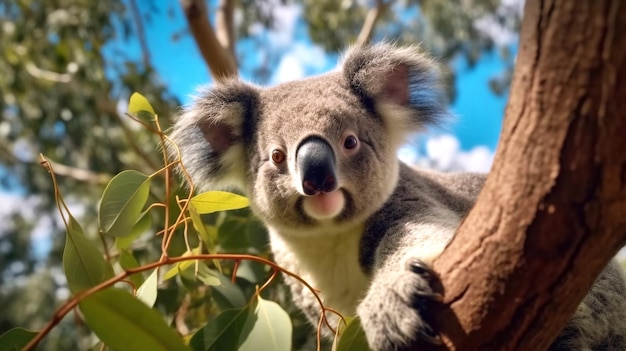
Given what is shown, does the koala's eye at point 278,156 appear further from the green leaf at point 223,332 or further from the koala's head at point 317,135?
the green leaf at point 223,332

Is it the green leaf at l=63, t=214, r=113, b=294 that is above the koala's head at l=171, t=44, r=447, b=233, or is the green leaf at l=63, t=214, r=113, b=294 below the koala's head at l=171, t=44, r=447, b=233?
below

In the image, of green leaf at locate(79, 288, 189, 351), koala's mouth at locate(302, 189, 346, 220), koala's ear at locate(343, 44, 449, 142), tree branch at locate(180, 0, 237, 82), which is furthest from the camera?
tree branch at locate(180, 0, 237, 82)

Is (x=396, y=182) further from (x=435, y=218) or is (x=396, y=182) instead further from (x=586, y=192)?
(x=586, y=192)

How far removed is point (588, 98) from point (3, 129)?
4.66m

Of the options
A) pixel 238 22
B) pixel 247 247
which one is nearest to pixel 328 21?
pixel 238 22

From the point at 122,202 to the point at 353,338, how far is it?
59 centimetres

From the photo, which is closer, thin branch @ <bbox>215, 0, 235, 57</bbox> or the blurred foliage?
the blurred foliage

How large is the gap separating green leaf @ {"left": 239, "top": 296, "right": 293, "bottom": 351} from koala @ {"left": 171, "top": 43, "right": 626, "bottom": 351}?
0.17 m

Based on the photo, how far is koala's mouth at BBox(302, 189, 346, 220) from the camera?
60.8 inches

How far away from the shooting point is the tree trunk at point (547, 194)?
783mm

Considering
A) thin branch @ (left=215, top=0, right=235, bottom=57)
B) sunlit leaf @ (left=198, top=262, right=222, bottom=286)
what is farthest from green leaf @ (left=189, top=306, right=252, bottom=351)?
thin branch @ (left=215, top=0, right=235, bottom=57)

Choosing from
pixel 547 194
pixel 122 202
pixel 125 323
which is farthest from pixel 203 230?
pixel 547 194

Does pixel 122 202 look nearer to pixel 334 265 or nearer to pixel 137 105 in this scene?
pixel 137 105

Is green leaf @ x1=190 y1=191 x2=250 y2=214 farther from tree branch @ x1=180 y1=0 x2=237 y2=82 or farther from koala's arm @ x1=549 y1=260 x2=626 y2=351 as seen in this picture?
tree branch @ x1=180 y1=0 x2=237 y2=82
